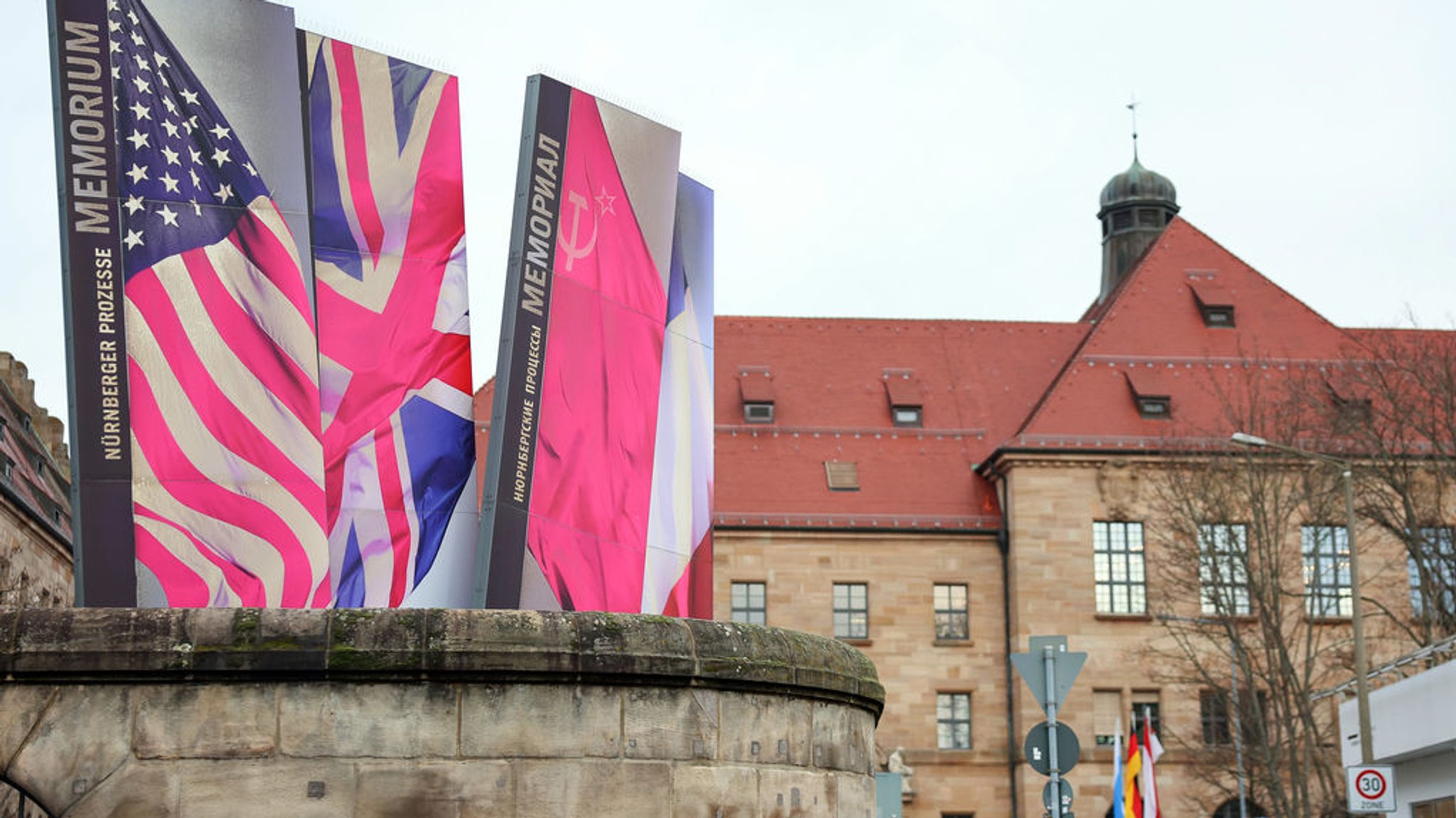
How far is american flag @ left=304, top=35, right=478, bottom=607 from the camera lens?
42.4 feet

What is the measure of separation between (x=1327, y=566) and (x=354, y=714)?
4512cm

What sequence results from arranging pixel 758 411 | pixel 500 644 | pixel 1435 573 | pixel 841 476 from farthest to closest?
pixel 758 411, pixel 841 476, pixel 1435 573, pixel 500 644

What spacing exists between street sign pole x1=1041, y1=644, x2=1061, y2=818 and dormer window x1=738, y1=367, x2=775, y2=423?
39052 millimetres

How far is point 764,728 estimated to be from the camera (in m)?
9.66

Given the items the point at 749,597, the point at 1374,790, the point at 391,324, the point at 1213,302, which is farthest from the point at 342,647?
the point at 1213,302

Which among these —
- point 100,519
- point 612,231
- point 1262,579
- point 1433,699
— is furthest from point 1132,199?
point 100,519

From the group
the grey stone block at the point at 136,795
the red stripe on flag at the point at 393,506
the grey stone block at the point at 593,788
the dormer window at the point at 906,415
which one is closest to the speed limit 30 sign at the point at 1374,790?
the red stripe on flag at the point at 393,506

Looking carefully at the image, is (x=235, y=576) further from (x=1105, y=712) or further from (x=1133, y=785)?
(x=1105, y=712)

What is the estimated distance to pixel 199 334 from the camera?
11.9 m

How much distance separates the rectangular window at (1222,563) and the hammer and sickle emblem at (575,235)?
30.1 m

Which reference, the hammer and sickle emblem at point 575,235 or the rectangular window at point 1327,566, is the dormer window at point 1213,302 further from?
the hammer and sickle emblem at point 575,235

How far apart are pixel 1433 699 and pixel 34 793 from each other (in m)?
21.2

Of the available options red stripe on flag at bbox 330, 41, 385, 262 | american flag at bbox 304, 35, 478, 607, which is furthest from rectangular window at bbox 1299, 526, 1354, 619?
red stripe on flag at bbox 330, 41, 385, 262

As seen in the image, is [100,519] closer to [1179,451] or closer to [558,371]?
[558,371]
